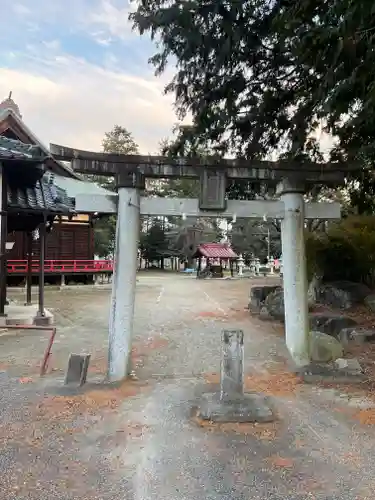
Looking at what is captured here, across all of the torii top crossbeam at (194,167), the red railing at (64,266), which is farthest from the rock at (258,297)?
the red railing at (64,266)

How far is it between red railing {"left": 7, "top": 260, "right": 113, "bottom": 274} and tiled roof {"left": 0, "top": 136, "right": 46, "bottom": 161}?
10.7 metres

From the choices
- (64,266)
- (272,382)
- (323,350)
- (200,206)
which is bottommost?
(272,382)

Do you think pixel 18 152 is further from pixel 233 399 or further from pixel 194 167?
pixel 233 399

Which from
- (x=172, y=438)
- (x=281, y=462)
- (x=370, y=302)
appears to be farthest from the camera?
(x=370, y=302)

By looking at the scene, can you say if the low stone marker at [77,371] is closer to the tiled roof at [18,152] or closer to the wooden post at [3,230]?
the wooden post at [3,230]

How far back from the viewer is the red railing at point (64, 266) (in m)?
20.2

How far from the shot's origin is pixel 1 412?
465 centimetres

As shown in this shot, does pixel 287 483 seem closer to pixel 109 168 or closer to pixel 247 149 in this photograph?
pixel 109 168

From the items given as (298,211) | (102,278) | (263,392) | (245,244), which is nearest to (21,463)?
(263,392)

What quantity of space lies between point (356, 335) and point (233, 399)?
377cm

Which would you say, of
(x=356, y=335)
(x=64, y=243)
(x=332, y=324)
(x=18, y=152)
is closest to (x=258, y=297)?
(x=332, y=324)

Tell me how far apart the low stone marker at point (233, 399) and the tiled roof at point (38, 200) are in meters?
7.10

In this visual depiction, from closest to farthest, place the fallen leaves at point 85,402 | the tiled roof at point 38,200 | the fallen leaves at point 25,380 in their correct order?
the fallen leaves at point 85,402, the fallen leaves at point 25,380, the tiled roof at point 38,200

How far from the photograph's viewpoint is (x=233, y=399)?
476 cm
